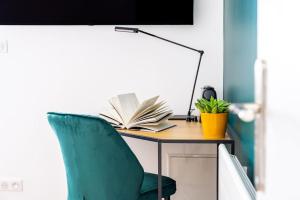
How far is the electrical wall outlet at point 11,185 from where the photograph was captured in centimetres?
289

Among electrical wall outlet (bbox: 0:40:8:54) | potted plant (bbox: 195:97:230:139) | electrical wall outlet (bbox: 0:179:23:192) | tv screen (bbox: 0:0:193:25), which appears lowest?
electrical wall outlet (bbox: 0:179:23:192)

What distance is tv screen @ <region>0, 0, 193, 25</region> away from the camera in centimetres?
267

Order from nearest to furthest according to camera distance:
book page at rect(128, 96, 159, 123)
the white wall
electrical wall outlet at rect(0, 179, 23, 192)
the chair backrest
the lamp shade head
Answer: the chair backrest
book page at rect(128, 96, 159, 123)
the lamp shade head
the white wall
electrical wall outlet at rect(0, 179, 23, 192)

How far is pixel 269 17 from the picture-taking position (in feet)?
2.43

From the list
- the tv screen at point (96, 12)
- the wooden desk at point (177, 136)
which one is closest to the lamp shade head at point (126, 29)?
the tv screen at point (96, 12)

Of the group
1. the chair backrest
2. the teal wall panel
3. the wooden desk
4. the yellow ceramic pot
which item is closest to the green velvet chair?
the chair backrest

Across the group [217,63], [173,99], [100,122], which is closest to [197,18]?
[217,63]

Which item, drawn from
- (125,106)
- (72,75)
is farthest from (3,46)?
(125,106)

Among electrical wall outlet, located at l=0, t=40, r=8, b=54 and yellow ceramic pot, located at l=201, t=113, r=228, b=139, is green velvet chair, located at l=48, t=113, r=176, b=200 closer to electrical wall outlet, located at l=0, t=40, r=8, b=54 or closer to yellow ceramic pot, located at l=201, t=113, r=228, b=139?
yellow ceramic pot, located at l=201, t=113, r=228, b=139

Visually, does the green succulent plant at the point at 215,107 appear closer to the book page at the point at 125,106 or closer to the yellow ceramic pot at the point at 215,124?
the yellow ceramic pot at the point at 215,124

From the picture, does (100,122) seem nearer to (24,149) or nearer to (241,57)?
(241,57)

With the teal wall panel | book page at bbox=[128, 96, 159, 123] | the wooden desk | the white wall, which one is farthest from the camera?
the white wall

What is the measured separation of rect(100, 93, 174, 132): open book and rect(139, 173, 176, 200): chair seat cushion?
235 mm

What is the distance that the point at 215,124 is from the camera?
6.53 ft
